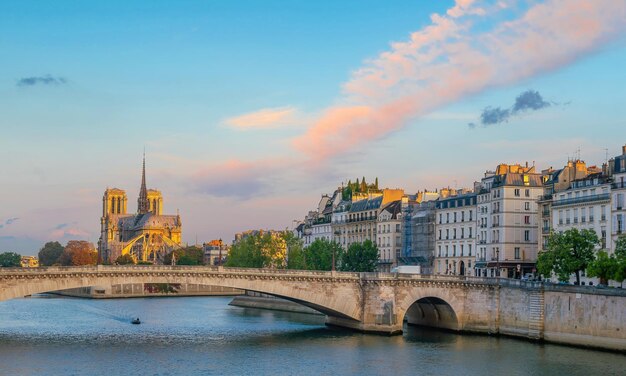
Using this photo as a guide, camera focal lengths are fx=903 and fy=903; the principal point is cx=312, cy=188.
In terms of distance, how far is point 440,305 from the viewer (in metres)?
76.0

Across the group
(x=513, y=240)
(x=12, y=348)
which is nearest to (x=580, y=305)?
(x=513, y=240)

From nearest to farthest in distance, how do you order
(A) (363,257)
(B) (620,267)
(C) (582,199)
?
(B) (620,267) < (C) (582,199) < (A) (363,257)

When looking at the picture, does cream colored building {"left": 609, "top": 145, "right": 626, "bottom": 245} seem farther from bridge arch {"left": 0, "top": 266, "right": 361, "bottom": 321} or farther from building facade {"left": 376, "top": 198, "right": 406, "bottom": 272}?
building facade {"left": 376, "top": 198, "right": 406, "bottom": 272}

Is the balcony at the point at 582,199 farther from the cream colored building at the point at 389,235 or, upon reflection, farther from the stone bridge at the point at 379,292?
the cream colored building at the point at 389,235

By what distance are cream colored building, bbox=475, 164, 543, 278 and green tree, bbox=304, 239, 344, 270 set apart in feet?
79.1

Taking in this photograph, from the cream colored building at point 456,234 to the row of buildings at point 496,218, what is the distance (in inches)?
4.2

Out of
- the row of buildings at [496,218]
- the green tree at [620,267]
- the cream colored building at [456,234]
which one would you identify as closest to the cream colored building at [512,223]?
the row of buildings at [496,218]

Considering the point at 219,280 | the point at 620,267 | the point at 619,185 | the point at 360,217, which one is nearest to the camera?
the point at 620,267

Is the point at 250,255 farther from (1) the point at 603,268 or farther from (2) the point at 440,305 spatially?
(1) the point at 603,268

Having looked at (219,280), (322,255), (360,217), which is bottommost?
(219,280)

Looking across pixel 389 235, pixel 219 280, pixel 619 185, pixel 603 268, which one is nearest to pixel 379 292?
pixel 219 280

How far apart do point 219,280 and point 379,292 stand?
41.4ft

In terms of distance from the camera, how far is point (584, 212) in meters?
79.6

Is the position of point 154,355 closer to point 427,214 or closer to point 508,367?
point 508,367
